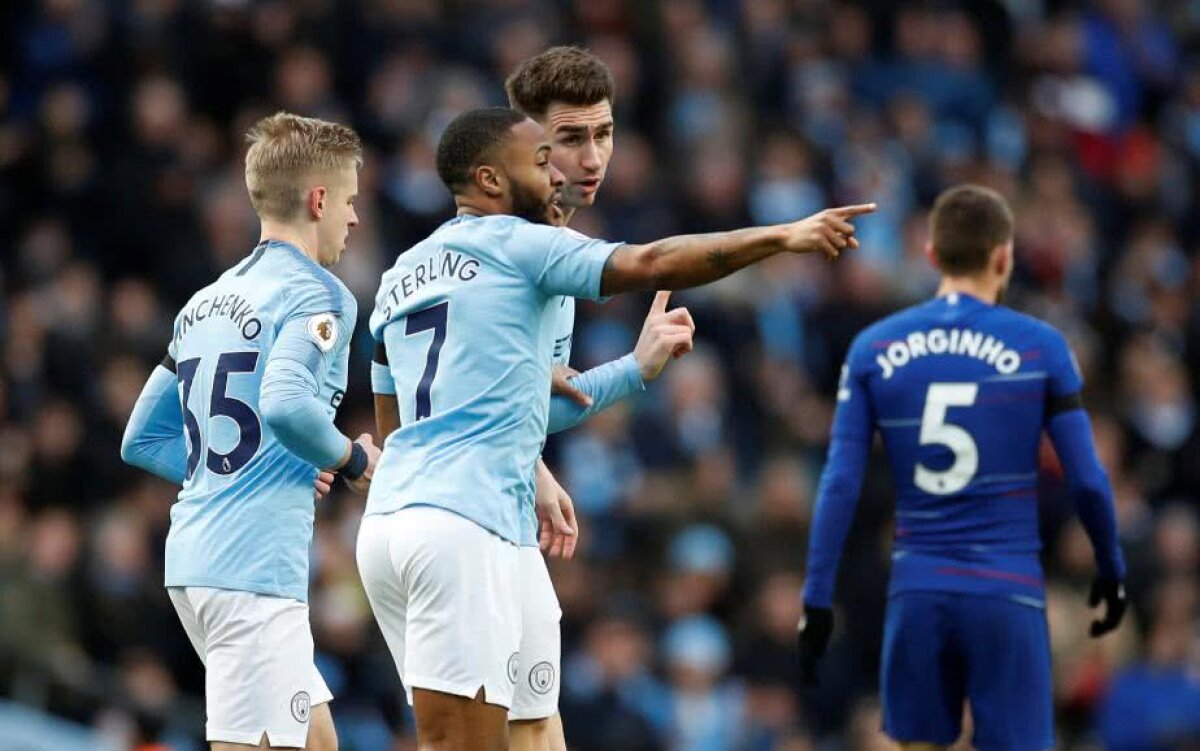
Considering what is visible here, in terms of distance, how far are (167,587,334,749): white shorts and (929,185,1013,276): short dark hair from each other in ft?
9.64

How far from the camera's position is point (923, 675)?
7480mm

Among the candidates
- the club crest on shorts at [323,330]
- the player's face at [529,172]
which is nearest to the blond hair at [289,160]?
the club crest on shorts at [323,330]

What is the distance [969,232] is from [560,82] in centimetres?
172

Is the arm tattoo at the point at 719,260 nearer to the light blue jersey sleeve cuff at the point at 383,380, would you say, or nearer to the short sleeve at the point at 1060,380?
the light blue jersey sleeve cuff at the point at 383,380

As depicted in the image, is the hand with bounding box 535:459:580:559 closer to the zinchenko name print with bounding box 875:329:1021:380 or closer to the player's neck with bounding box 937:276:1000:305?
the zinchenko name print with bounding box 875:329:1021:380

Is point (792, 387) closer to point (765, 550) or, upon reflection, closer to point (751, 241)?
point (765, 550)

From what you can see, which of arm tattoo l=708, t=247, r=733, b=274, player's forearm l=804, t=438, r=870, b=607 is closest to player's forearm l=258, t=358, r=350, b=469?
arm tattoo l=708, t=247, r=733, b=274

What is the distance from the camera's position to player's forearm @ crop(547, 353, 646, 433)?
657 cm

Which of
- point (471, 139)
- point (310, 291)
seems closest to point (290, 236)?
point (310, 291)

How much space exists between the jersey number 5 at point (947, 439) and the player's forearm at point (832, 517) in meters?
0.23

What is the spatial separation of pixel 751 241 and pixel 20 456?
7.73 m

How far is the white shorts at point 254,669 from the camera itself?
20.1 feet

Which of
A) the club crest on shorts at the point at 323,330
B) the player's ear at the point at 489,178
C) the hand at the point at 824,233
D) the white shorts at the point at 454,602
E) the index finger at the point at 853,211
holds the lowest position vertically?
the white shorts at the point at 454,602

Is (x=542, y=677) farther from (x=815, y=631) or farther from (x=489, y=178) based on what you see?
(x=815, y=631)
